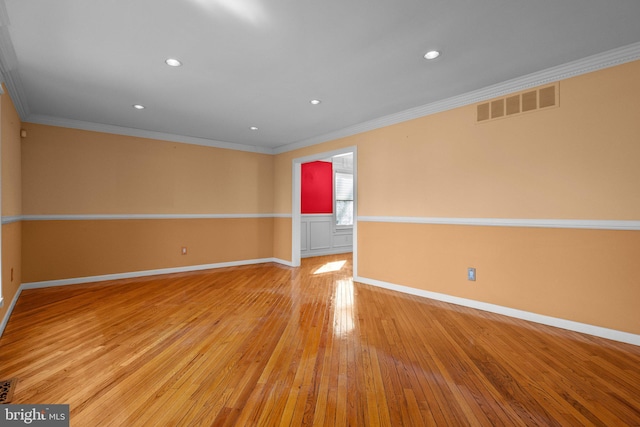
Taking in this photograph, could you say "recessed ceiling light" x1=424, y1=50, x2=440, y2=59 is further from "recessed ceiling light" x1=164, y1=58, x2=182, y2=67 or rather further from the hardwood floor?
the hardwood floor

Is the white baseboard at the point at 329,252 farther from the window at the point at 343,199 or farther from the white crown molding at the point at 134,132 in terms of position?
the white crown molding at the point at 134,132

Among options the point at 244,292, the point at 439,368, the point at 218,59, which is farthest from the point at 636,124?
the point at 244,292

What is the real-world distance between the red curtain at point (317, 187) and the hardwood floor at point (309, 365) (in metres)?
3.71

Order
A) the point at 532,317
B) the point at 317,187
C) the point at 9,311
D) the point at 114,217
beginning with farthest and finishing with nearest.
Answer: the point at 317,187
the point at 114,217
the point at 9,311
the point at 532,317

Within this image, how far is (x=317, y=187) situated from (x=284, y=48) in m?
4.81

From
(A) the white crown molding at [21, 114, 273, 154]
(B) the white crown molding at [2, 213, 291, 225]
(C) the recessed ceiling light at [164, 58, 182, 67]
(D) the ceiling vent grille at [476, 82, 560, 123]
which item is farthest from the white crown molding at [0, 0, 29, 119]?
(D) the ceiling vent grille at [476, 82, 560, 123]

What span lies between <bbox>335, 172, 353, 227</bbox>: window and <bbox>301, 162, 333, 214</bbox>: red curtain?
0.78ft

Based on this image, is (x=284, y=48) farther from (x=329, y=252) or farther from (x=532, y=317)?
(x=329, y=252)

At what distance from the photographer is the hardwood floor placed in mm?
1670

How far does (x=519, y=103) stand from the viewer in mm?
3127

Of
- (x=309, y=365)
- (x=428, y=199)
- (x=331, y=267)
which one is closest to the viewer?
(x=309, y=365)

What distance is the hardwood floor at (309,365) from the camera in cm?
167

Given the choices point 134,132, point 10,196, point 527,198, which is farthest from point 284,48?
point 134,132

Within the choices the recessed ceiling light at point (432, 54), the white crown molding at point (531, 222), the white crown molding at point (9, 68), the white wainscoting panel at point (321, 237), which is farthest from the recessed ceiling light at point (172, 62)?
the white wainscoting panel at point (321, 237)
